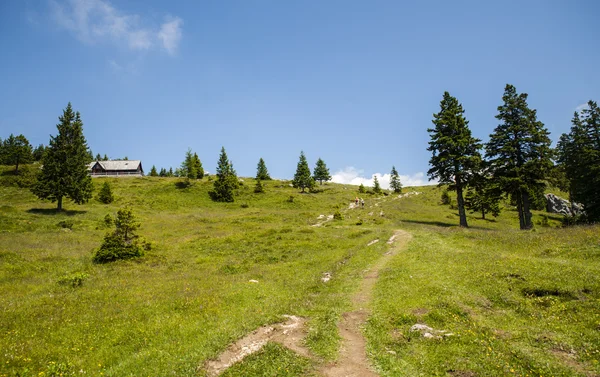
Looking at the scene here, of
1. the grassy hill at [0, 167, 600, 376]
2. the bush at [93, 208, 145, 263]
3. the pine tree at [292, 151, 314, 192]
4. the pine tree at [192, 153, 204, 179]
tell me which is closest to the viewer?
the grassy hill at [0, 167, 600, 376]

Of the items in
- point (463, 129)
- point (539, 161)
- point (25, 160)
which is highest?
point (25, 160)

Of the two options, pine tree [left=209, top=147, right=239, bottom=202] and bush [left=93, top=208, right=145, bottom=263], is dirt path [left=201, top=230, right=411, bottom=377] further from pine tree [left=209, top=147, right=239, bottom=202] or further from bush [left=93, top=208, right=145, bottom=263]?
pine tree [left=209, top=147, right=239, bottom=202]

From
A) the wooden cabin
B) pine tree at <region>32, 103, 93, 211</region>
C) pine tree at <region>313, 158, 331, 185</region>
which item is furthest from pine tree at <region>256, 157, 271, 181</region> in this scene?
pine tree at <region>32, 103, 93, 211</region>

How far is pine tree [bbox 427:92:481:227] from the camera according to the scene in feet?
128

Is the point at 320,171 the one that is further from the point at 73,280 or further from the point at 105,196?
the point at 73,280

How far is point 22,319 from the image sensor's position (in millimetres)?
12453

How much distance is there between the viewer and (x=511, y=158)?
3800 cm

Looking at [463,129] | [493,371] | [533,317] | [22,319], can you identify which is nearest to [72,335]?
[22,319]

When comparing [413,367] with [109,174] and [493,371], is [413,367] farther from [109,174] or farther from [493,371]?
[109,174]

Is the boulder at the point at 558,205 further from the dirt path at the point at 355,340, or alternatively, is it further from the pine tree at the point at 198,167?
the pine tree at the point at 198,167

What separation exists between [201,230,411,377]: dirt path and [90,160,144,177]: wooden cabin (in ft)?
385

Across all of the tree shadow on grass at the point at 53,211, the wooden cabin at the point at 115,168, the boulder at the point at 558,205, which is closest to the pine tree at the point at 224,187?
the tree shadow on grass at the point at 53,211

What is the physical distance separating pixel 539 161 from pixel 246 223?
1578 inches

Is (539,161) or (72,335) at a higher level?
(539,161)
